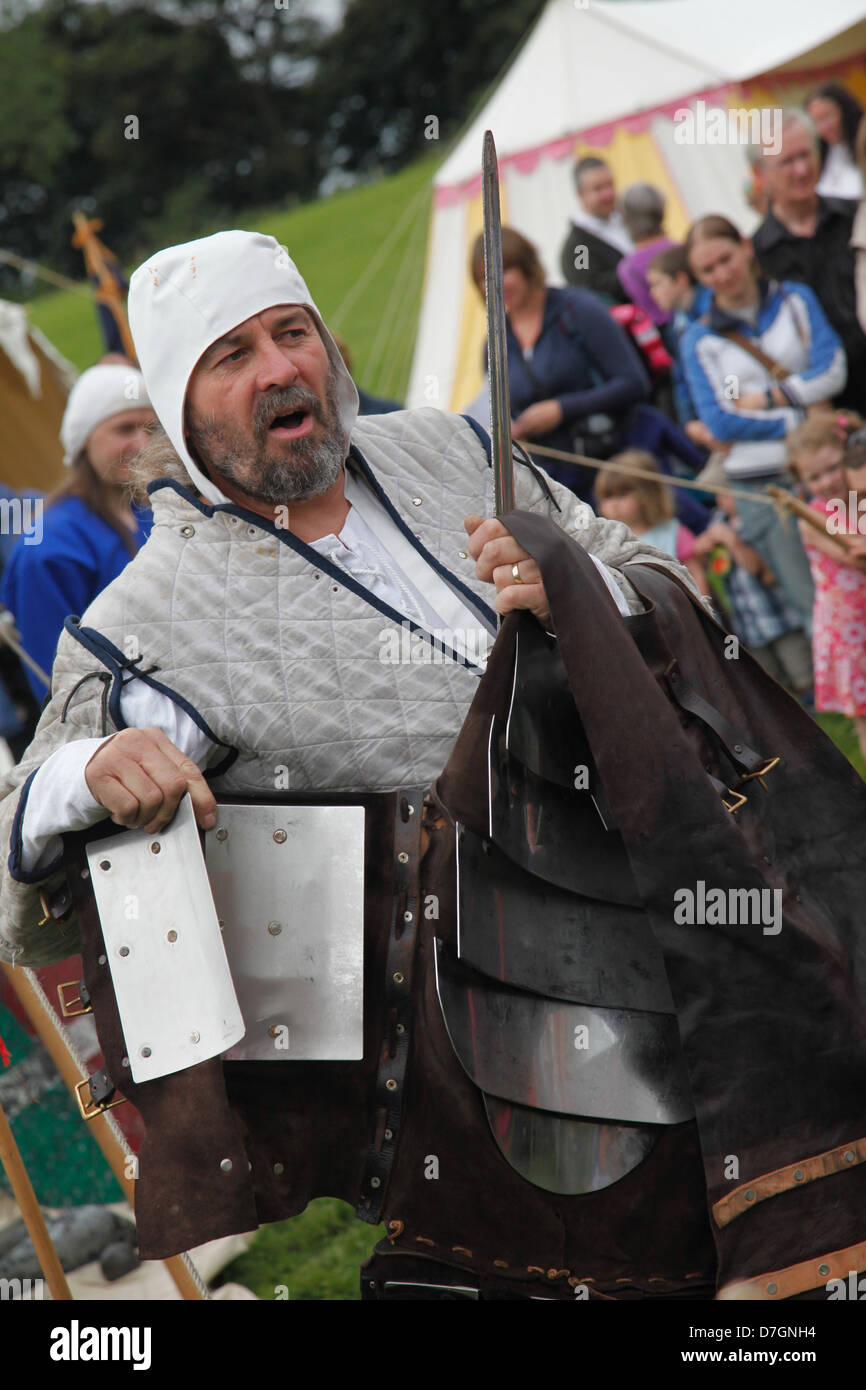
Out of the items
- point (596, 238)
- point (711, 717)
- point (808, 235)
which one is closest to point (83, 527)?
point (711, 717)

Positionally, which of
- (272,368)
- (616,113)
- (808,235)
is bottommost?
(272,368)

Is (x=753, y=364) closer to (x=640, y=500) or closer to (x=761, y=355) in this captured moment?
(x=761, y=355)

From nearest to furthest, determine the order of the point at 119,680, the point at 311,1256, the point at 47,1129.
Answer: the point at 119,680, the point at 47,1129, the point at 311,1256

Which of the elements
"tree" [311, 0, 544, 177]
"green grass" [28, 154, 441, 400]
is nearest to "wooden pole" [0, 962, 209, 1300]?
"green grass" [28, 154, 441, 400]

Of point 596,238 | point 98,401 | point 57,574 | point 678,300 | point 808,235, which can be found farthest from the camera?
point 596,238

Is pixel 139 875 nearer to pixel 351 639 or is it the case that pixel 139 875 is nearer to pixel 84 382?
pixel 351 639

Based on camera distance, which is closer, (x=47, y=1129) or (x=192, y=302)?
(x=192, y=302)

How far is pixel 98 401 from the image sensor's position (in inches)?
183

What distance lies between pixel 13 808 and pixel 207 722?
30 centimetres

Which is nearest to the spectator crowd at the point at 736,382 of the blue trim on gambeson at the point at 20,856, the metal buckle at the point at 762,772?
the metal buckle at the point at 762,772

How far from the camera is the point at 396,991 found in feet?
7.17

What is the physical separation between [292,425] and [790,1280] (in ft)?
4.58

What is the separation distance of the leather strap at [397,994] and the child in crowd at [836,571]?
3.29m

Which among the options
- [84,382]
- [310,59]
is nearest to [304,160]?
[310,59]
